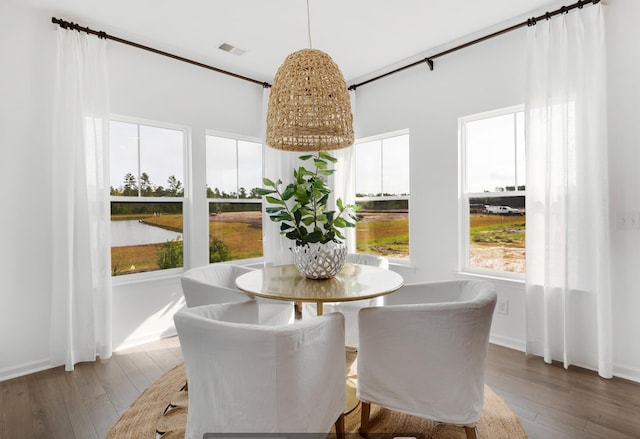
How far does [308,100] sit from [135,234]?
2266 mm

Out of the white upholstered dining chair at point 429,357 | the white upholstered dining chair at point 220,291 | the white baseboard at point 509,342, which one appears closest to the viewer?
the white upholstered dining chair at point 429,357

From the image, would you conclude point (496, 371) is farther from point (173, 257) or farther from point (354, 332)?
point (173, 257)

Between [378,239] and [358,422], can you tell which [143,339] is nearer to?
[358,422]

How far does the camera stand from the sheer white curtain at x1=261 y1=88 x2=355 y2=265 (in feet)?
12.8

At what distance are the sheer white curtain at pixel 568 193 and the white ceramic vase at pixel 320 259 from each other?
174cm

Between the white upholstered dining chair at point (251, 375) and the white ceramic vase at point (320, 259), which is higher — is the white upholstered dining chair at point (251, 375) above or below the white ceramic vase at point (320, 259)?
below

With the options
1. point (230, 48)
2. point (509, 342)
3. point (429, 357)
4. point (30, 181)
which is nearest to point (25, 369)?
point (30, 181)

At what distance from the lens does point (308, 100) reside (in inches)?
74.2

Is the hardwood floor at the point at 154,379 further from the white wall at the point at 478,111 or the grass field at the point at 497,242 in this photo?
the grass field at the point at 497,242

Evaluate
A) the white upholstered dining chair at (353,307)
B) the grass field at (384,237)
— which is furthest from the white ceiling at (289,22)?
the white upholstered dining chair at (353,307)

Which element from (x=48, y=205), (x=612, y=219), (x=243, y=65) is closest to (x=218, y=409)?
(x=48, y=205)

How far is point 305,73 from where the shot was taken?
1.91 metres

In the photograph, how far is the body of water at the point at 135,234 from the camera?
121 inches

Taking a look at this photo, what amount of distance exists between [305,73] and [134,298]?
2.51 m
